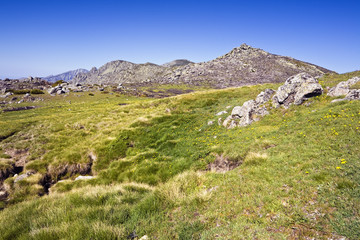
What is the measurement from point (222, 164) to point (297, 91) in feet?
51.2

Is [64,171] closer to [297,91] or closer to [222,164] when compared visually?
[222,164]

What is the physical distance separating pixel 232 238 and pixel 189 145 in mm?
12729

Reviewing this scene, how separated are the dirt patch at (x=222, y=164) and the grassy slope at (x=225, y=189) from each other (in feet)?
1.90

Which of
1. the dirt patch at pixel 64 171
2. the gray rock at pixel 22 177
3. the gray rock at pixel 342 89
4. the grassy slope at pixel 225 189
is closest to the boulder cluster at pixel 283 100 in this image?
the gray rock at pixel 342 89

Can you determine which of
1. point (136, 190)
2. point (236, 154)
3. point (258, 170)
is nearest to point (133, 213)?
point (136, 190)

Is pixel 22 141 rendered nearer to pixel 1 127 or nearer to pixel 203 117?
pixel 1 127

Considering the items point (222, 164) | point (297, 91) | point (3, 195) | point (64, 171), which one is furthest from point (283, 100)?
point (3, 195)

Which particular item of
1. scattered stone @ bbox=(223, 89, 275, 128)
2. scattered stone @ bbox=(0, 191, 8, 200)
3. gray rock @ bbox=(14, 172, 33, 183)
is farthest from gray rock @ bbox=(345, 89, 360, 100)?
scattered stone @ bbox=(0, 191, 8, 200)

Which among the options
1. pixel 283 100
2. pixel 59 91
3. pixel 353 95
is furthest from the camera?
pixel 59 91

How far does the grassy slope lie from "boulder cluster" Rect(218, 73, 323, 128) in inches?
48.0

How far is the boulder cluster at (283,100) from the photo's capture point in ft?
65.6

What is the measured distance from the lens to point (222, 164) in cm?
1364

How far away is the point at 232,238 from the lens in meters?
5.59

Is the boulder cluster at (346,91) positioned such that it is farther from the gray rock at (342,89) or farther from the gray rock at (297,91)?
the gray rock at (297,91)
